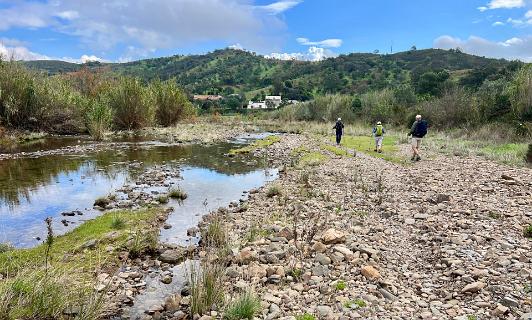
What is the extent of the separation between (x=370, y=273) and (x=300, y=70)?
12369 cm

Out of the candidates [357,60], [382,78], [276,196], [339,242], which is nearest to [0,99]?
[276,196]

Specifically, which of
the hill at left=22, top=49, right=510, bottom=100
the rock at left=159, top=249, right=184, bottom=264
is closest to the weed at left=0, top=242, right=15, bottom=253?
the rock at left=159, top=249, right=184, bottom=264

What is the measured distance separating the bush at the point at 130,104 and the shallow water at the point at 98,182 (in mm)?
16213

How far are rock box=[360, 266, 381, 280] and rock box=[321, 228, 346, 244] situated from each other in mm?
1431

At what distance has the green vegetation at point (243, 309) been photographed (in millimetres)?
5617

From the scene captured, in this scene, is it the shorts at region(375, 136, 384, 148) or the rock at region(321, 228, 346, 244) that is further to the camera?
the shorts at region(375, 136, 384, 148)

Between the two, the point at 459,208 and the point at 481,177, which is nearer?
the point at 459,208

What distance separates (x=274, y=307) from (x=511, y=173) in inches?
546

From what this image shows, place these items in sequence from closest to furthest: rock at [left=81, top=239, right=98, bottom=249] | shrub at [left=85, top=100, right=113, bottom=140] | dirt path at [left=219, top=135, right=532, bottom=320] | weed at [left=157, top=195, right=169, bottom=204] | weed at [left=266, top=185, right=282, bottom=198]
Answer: dirt path at [left=219, top=135, right=532, bottom=320], rock at [left=81, top=239, right=98, bottom=249], weed at [left=157, top=195, right=169, bottom=204], weed at [left=266, top=185, right=282, bottom=198], shrub at [left=85, top=100, right=113, bottom=140]

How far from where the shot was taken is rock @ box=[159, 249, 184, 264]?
8.72 meters

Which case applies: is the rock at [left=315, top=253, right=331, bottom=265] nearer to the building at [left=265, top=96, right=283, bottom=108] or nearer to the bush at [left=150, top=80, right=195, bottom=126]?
the bush at [left=150, top=80, right=195, bottom=126]

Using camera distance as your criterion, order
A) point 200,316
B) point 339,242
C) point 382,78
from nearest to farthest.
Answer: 1. point 200,316
2. point 339,242
3. point 382,78

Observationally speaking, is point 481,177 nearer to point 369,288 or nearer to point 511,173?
point 511,173

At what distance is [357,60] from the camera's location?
416ft
